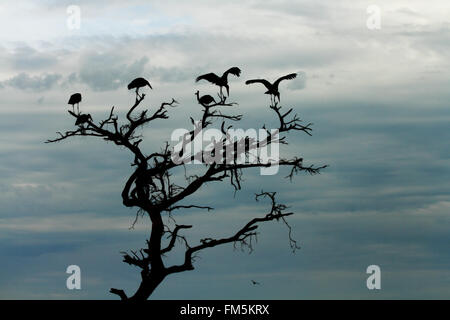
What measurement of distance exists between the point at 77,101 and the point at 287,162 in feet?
19.4

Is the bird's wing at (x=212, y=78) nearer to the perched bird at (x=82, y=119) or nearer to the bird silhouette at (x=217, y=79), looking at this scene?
the bird silhouette at (x=217, y=79)

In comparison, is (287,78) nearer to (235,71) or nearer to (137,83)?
(235,71)

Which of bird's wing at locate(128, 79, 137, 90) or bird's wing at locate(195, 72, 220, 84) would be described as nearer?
bird's wing at locate(195, 72, 220, 84)

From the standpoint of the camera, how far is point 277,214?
28.5 metres

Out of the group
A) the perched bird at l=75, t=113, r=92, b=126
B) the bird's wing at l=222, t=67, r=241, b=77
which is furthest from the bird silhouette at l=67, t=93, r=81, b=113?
the bird's wing at l=222, t=67, r=241, b=77

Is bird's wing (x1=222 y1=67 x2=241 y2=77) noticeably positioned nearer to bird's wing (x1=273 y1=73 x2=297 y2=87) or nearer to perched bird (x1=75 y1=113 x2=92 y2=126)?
bird's wing (x1=273 y1=73 x2=297 y2=87)

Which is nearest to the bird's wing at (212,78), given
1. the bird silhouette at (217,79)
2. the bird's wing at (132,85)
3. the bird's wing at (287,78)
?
the bird silhouette at (217,79)

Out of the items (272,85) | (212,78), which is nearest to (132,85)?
(212,78)

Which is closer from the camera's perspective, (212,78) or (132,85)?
(212,78)

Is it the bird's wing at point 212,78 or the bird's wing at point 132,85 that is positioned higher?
the bird's wing at point 212,78

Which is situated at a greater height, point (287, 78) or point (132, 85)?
point (287, 78)

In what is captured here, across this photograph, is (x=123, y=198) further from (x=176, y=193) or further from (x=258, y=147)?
(x=258, y=147)
